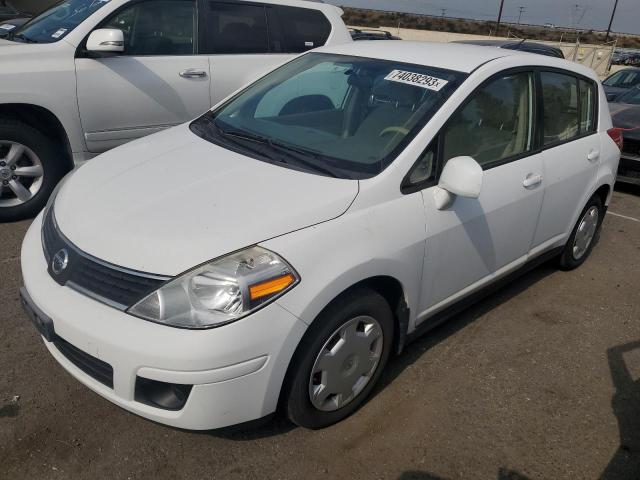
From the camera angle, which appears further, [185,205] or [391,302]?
[391,302]

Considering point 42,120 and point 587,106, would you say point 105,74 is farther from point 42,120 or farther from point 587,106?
point 587,106

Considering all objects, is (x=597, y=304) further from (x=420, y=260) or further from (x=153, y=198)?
(x=153, y=198)

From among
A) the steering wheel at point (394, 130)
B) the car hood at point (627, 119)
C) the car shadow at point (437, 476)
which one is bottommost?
the car shadow at point (437, 476)

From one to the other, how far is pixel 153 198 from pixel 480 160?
1.71 meters

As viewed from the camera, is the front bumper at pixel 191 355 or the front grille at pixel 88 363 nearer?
the front bumper at pixel 191 355

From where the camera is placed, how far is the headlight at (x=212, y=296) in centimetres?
204

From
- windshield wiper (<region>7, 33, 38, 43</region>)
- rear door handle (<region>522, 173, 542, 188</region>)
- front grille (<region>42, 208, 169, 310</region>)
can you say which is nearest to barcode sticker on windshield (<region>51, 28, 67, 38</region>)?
windshield wiper (<region>7, 33, 38, 43</region>)

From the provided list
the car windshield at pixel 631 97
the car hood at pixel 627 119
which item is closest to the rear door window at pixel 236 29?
the car hood at pixel 627 119

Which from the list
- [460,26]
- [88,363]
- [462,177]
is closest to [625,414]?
[462,177]

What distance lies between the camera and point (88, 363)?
221cm

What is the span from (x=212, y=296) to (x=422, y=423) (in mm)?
1275

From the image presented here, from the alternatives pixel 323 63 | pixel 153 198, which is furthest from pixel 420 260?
pixel 323 63

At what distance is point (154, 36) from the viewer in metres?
4.85

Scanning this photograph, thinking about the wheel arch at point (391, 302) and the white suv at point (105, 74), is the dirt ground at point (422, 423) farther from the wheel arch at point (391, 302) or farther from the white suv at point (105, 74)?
the white suv at point (105, 74)
